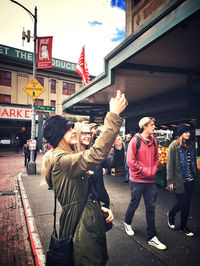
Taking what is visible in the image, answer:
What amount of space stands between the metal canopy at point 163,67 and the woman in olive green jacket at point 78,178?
1574 millimetres

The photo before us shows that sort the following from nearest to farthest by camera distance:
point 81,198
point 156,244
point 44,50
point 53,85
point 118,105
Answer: point 118,105, point 81,198, point 156,244, point 44,50, point 53,85

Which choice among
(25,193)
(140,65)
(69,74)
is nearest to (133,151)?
(140,65)

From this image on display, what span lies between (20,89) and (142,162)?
25018 mm

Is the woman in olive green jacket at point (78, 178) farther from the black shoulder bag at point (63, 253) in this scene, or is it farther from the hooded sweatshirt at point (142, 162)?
the hooded sweatshirt at point (142, 162)

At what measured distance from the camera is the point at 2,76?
23688 mm

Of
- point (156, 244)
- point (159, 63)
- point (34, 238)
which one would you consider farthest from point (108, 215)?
point (159, 63)

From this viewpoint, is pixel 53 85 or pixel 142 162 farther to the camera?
pixel 53 85

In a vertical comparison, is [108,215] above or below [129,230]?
above

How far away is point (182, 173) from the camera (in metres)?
3.54

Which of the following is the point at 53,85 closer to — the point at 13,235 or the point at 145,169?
the point at 13,235

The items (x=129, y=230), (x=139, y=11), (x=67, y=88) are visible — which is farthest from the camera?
(x=67, y=88)

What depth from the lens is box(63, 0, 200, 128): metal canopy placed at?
7.98 feet

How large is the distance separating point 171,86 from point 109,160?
3.79m

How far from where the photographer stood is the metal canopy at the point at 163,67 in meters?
2.43
